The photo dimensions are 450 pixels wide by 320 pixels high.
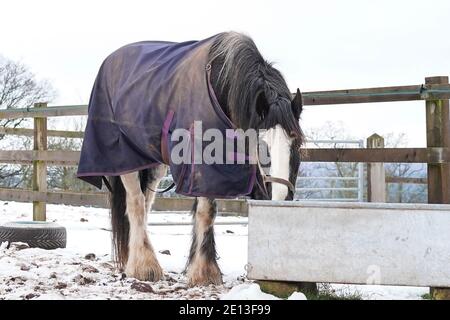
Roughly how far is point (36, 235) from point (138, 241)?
4.27ft

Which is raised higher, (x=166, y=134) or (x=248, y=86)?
(x=248, y=86)

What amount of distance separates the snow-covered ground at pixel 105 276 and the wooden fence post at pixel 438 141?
93 centimetres

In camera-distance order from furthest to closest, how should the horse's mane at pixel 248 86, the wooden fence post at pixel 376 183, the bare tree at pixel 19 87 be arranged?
the bare tree at pixel 19 87 < the wooden fence post at pixel 376 183 < the horse's mane at pixel 248 86

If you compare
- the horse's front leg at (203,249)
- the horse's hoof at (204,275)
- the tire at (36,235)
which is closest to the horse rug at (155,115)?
the horse's front leg at (203,249)

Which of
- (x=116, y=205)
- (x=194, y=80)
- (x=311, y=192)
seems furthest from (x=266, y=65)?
(x=311, y=192)

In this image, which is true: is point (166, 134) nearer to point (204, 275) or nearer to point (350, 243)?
point (204, 275)

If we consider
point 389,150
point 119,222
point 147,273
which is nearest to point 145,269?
point 147,273

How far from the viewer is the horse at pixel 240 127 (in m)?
2.81

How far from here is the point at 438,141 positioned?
12.9 feet

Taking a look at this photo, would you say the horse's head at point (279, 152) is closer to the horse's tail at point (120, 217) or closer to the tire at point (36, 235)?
the horse's tail at point (120, 217)

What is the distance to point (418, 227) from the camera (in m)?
2.57

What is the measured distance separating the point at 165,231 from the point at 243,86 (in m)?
3.61

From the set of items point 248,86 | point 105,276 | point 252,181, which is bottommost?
point 105,276

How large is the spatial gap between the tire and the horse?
826 mm
